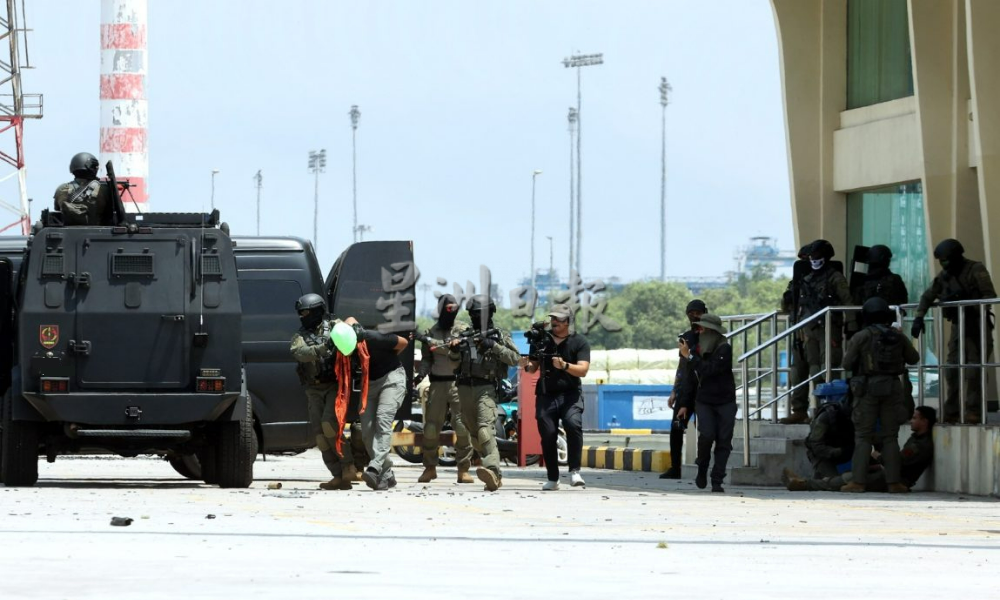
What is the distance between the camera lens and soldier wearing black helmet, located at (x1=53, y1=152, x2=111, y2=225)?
57.0 ft

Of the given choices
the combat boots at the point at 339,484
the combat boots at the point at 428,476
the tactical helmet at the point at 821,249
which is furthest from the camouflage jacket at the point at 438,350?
the tactical helmet at the point at 821,249

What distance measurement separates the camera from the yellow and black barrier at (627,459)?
82.3ft

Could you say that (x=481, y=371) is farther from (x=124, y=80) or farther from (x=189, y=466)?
(x=124, y=80)

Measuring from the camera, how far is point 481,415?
59.5 feet

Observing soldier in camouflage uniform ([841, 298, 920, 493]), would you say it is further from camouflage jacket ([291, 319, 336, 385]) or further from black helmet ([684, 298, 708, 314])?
camouflage jacket ([291, 319, 336, 385])

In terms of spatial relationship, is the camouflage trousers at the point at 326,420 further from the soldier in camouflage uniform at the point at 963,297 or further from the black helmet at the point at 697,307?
the soldier in camouflage uniform at the point at 963,297

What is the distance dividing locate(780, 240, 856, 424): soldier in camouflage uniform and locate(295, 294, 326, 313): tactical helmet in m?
5.50

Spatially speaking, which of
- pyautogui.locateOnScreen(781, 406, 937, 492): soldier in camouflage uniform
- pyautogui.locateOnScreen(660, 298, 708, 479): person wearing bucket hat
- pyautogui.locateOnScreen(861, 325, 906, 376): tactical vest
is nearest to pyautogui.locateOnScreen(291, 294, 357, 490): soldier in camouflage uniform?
pyautogui.locateOnScreen(660, 298, 708, 479): person wearing bucket hat

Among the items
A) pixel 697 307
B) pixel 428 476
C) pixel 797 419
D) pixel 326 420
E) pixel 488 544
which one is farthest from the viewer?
pixel 797 419

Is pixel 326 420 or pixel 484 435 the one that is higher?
pixel 326 420

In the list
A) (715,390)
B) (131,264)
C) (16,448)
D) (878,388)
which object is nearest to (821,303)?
(715,390)

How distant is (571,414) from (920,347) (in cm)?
509

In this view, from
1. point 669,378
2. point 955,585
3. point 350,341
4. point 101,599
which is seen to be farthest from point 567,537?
point 669,378

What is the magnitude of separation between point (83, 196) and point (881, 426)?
24.8 feet
